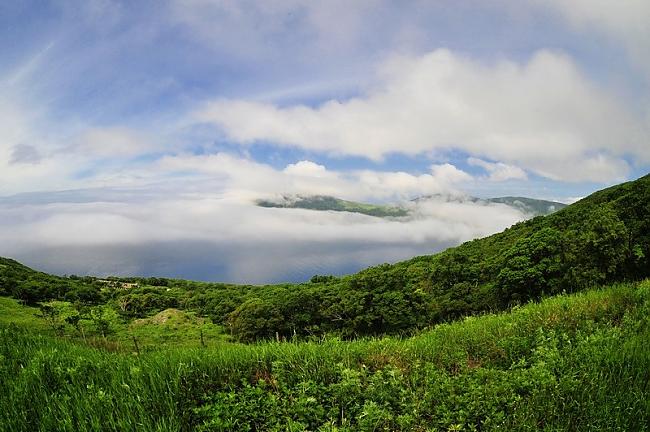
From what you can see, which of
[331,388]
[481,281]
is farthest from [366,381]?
[481,281]

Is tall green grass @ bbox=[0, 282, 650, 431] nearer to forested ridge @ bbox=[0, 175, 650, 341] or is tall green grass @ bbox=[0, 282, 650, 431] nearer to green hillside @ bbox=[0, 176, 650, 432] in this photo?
green hillside @ bbox=[0, 176, 650, 432]

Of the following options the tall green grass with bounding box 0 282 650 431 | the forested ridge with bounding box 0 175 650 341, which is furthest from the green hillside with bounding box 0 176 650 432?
the forested ridge with bounding box 0 175 650 341

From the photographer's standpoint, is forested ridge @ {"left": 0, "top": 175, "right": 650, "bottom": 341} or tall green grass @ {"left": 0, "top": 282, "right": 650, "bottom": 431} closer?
tall green grass @ {"left": 0, "top": 282, "right": 650, "bottom": 431}

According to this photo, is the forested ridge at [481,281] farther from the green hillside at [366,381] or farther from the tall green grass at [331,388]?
the tall green grass at [331,388]

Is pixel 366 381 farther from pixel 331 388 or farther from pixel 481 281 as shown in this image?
pixel 481 281

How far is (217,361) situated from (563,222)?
10428 cm

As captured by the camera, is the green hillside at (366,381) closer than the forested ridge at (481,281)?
Yes

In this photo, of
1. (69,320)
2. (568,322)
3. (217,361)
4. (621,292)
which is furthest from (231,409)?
(69,320)

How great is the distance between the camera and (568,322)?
7793 millimetres

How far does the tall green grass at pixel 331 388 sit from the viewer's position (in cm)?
417

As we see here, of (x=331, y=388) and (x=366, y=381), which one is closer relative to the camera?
(x=331, y=388)

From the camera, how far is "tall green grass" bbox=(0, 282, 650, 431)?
4.17 m

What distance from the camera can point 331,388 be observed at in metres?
5.02

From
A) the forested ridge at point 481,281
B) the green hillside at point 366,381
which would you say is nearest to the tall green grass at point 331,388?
the green hillside at point 366,381
